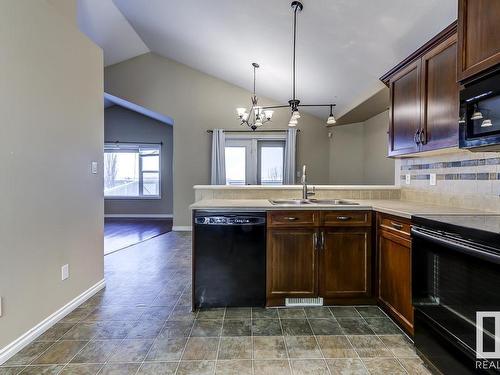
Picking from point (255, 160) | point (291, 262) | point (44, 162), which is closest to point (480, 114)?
point (291, 262)

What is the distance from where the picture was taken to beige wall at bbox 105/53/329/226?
621 cm

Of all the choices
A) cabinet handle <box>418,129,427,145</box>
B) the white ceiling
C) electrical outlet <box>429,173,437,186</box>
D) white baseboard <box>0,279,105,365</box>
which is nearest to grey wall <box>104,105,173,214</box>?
the white ceiling

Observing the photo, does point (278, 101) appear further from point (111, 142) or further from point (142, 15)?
Answer: point (111, 142)

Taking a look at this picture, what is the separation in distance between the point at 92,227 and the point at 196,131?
4.06 m

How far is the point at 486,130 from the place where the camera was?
1436mm

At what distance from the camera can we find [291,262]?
234cm

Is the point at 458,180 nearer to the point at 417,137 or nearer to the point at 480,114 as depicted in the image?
the point at 417,137

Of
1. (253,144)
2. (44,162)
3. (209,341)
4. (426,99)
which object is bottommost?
(209,341)

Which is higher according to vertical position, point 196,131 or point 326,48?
point 326,48

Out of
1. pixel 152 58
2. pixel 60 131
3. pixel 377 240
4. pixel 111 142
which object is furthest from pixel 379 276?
pixel 111 142

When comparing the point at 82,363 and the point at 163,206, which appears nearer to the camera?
the point at 82,363

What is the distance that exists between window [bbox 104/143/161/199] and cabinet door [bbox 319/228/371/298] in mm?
6551

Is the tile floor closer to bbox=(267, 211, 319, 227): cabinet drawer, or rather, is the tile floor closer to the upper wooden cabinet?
bbox=(267, 211, 319, 227): cabinet drawer

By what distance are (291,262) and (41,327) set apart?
200 centimetres
